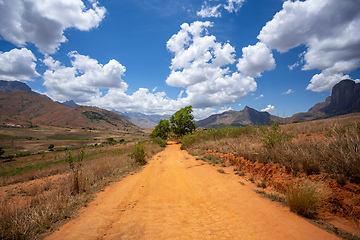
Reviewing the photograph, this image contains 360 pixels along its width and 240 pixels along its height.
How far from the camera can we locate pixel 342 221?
320cm

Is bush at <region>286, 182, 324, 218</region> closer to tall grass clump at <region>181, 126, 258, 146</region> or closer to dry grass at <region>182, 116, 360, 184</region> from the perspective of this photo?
dry grass at <region>182, 116, 360, 184</region>

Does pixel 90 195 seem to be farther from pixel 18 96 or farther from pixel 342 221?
pixel 18 96

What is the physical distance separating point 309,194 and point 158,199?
4.55m

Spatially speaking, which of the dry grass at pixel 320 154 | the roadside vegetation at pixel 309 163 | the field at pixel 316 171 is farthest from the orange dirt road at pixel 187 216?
the dry grass at pixel 320 154

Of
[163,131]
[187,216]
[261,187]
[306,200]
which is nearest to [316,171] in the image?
[306,200]

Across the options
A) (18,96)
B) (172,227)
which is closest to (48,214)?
(172,227)

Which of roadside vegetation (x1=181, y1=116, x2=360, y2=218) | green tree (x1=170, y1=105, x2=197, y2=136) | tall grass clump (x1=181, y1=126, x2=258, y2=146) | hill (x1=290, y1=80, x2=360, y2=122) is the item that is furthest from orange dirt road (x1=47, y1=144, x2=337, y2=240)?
hill (x1=290, y1=80, x2=360, y2=122)

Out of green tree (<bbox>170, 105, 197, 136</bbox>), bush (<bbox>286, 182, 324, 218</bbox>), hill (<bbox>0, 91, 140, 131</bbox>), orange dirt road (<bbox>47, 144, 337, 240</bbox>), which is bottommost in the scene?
orange dirt road (<bbox>47, 144, 337, 240</bbox>)

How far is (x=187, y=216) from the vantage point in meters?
4.09

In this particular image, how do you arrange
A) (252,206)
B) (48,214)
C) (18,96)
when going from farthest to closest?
(18,96) < (252,206) < (48,214)

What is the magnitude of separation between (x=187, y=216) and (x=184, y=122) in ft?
93.5

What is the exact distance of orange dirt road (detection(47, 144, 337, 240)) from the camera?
10.7 feet

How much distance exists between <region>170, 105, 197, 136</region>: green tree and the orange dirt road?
2651cm

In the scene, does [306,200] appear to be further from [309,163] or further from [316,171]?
[309,163]
